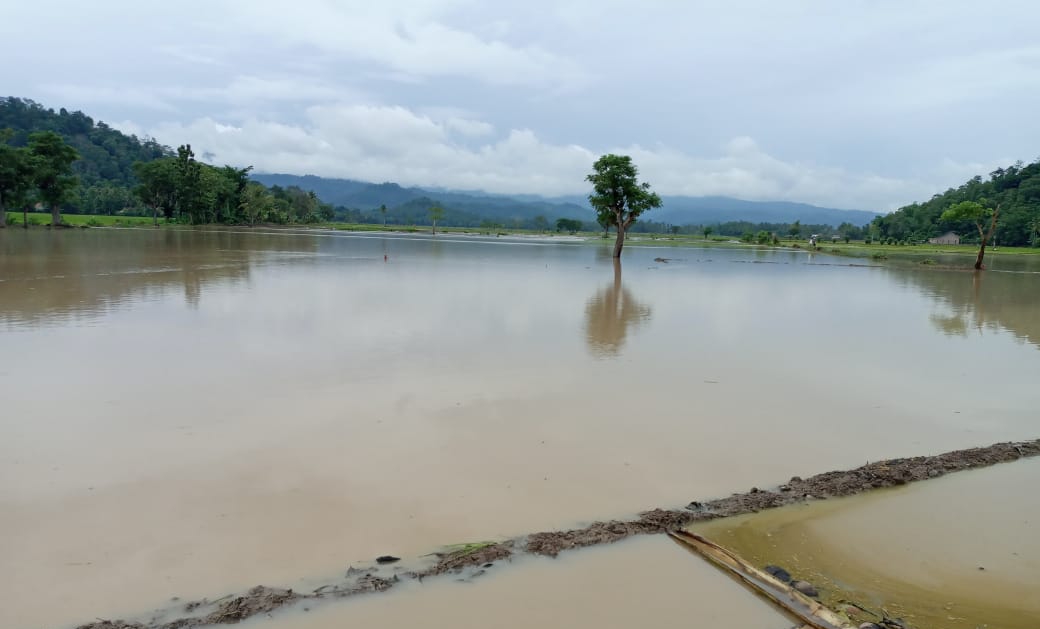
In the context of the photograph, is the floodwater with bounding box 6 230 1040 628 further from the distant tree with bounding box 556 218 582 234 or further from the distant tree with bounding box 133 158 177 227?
the distant tree with bounding box 556 218 582 234

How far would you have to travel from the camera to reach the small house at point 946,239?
102m

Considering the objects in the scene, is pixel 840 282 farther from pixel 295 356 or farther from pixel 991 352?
pixel 295 356

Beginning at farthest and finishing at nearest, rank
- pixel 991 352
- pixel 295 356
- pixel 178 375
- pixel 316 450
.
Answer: pixel 991 352
pixel 295 356
pixel 178 375
pixel 316 450

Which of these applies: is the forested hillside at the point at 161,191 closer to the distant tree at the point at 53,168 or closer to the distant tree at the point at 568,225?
the distant tree at the point at 53,168

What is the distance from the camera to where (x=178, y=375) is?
9594 millimetres

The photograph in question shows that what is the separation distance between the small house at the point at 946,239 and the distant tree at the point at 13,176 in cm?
12534

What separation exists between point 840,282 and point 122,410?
1288 inches

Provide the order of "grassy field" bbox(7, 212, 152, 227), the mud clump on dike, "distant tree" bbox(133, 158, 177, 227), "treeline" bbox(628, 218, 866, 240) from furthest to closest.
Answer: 1. "treeline" bbox(628, 218, 866, 240)
2. "distant tree" bbox(133, 158, 177, 227)
3. "grassy field" bbox(7, 212, 152, 227)
4. the mud clump on dike

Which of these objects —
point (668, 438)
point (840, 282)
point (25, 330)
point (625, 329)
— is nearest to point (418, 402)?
point (668, 438)

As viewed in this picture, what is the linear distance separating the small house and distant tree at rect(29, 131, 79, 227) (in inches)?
4855

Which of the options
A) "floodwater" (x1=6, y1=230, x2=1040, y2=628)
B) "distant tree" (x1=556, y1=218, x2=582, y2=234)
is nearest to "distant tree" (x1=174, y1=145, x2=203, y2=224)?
"floodwater" (x1=6, y1=230, x2=1040, y2=628)

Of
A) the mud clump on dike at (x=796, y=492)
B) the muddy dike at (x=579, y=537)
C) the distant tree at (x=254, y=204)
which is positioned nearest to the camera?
the muddy dike at (x=579, y=537)

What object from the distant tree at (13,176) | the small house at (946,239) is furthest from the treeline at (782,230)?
the distant tree at (13,176)

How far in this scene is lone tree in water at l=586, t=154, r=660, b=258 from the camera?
38.5 meters
